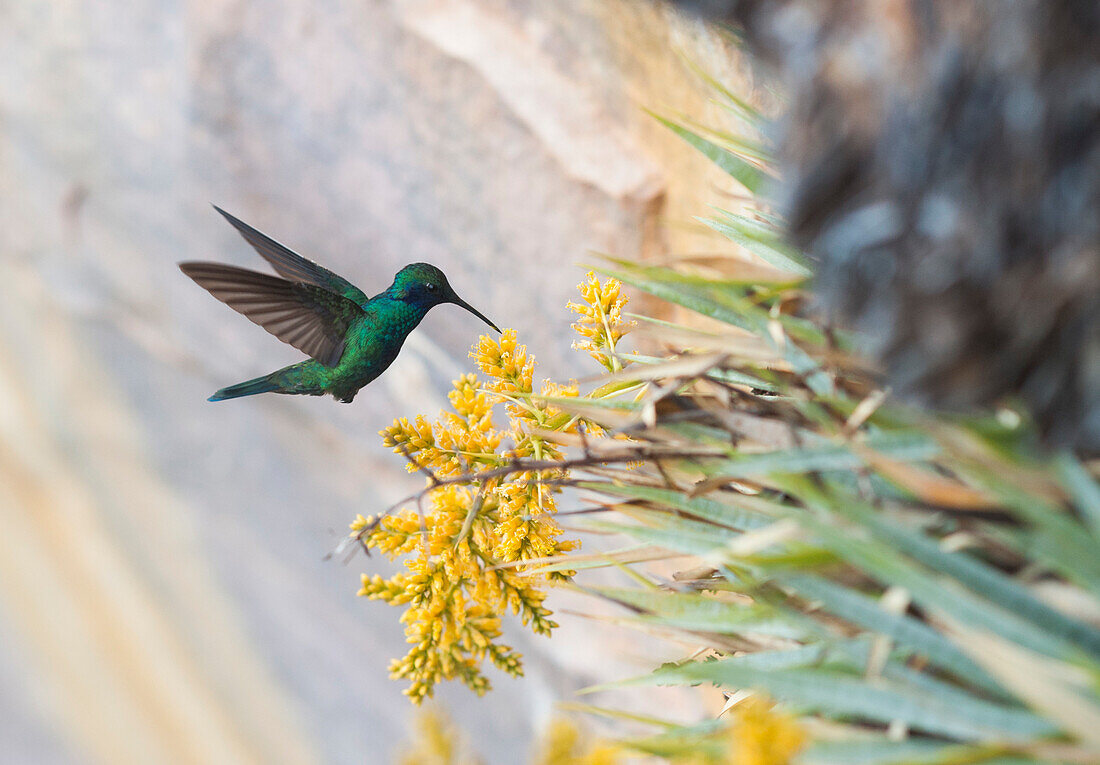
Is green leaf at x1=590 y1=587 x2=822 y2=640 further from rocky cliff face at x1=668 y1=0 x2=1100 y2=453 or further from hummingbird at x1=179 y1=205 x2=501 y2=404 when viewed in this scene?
hummingbird at x1=179 y1=205 x2=501 y2=404

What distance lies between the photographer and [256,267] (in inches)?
57.7

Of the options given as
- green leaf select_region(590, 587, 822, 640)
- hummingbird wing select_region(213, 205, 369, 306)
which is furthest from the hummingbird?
green leaf select_region(590, 587, 822, 640)

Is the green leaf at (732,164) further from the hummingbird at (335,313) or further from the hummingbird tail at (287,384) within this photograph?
the hummingbird tail at (287,384)

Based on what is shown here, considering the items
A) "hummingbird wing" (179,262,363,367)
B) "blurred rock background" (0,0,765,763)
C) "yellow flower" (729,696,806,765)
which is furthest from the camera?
"blurred rock background" (0,0,765,763)

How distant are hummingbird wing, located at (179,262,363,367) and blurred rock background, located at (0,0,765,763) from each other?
0.85ft

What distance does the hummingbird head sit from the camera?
0.54 m

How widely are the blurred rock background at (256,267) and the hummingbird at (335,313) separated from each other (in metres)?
0.20

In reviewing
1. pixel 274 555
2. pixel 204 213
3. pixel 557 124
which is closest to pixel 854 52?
pixel 557 124

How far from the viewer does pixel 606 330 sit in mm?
412

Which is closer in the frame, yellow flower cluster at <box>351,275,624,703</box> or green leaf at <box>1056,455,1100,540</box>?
green leaf at <box>1056,455,1100,540</box>

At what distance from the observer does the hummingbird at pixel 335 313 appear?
1.71 feet

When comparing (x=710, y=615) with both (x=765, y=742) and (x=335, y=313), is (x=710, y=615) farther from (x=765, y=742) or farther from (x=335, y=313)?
(x=335, y=313)

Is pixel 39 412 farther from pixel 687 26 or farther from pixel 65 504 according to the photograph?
pixel 687 26

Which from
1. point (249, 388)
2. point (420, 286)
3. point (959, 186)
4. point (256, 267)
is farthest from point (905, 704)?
point (256, 267)
